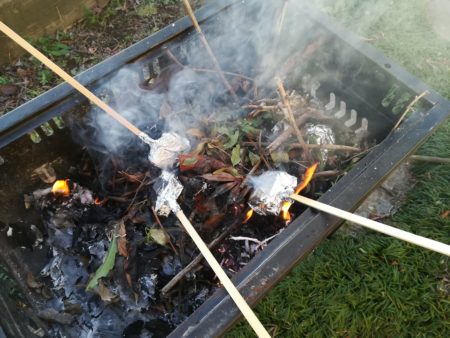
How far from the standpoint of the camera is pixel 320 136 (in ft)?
8.62

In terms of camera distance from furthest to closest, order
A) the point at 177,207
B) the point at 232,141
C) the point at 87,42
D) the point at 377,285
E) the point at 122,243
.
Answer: the point at 87,42
the point at 377,285
the point at 232,141
the point at 122,243
the point at 177,207

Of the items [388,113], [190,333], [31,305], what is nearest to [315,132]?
[388,113]

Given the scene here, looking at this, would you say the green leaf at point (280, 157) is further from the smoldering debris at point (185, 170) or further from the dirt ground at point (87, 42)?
the dirt ground at point (87, 42)

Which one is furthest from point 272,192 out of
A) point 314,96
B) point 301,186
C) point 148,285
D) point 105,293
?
point 105,293

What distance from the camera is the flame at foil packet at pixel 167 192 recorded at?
2268 mm

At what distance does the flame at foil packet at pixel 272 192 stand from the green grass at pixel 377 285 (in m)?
0.93

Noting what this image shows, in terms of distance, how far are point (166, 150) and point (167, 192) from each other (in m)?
0.24

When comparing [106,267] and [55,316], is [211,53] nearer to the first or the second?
[106,267]

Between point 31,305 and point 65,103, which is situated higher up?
point 65,103

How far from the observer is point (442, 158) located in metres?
3.28

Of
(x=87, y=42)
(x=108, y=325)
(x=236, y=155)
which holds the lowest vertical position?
(x=108, y=325)

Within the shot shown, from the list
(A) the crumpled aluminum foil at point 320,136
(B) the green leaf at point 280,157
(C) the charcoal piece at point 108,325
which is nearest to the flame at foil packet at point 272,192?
(B) the green leaf at point 280,157

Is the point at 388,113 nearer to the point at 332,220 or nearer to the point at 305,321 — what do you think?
the point at 332,220

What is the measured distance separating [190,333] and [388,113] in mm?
1743
